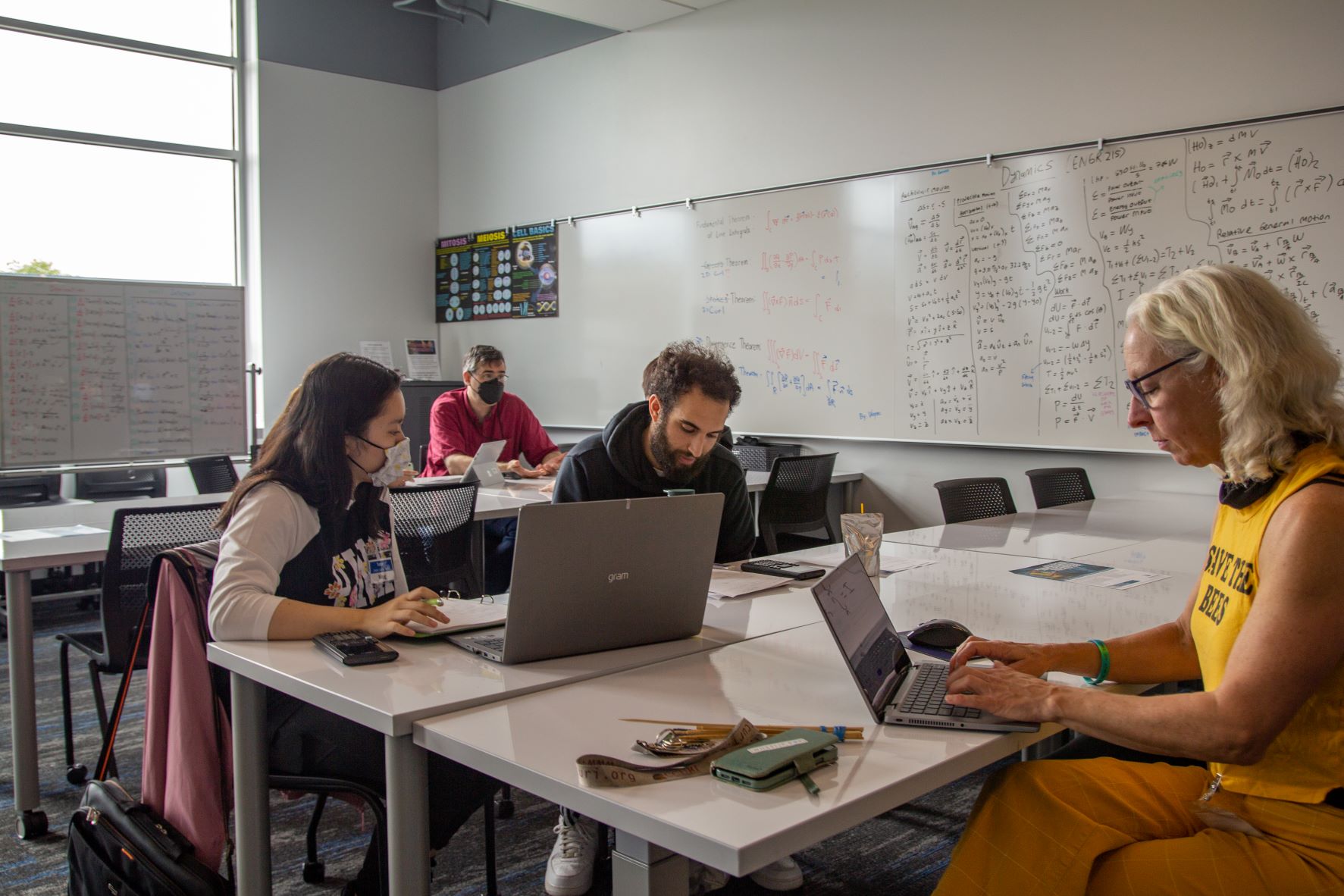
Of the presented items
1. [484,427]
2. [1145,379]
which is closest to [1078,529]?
[1145,379]

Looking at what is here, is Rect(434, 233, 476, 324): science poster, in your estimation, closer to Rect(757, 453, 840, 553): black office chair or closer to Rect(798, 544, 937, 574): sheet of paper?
Rect(757, 453, 840, 553): black office chair

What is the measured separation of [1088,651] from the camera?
1.56 m

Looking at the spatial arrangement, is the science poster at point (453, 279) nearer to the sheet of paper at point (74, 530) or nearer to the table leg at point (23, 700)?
the sheet of paper at point (74, 530)

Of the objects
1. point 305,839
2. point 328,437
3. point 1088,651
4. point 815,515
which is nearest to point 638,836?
point 1088,651

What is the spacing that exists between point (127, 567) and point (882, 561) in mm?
1982

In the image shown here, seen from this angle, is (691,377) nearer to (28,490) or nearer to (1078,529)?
(1078,529)

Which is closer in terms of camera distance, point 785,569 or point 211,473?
point 785,569

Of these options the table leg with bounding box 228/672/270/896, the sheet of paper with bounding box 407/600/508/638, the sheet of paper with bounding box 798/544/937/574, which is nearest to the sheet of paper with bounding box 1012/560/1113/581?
the sheet of paper with bounding box 798/544/937/574

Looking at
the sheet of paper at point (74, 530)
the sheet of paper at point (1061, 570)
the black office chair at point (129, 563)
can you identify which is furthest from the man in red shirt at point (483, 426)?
the sheet of paper at point (1061, 570)

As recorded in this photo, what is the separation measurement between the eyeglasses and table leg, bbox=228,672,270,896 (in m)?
1.41

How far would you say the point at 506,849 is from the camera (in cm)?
250

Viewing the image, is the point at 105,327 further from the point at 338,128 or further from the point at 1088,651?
the point at 1088,651

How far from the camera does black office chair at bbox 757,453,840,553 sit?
175 inches

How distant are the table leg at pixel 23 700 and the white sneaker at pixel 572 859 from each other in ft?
4.49
